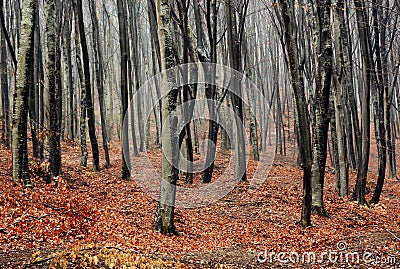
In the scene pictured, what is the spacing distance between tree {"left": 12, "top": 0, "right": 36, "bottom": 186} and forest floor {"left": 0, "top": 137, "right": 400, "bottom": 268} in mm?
598

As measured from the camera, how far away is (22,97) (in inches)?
348

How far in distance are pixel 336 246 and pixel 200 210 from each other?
517cm

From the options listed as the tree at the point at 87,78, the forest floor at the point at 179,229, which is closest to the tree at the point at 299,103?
the forest floor at the point at 179,229

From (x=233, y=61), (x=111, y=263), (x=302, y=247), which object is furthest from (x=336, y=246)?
(x=233, y=61)

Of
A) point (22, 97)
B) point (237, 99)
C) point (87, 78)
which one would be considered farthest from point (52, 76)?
point (237, 99)

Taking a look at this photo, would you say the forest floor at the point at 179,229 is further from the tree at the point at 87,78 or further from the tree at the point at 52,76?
the tree at the point at 87,78

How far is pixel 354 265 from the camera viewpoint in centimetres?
579

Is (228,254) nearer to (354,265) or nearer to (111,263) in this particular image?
Answer: (354,265)

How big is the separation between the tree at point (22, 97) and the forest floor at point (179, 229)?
60 cm

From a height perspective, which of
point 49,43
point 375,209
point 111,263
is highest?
point 49,43
